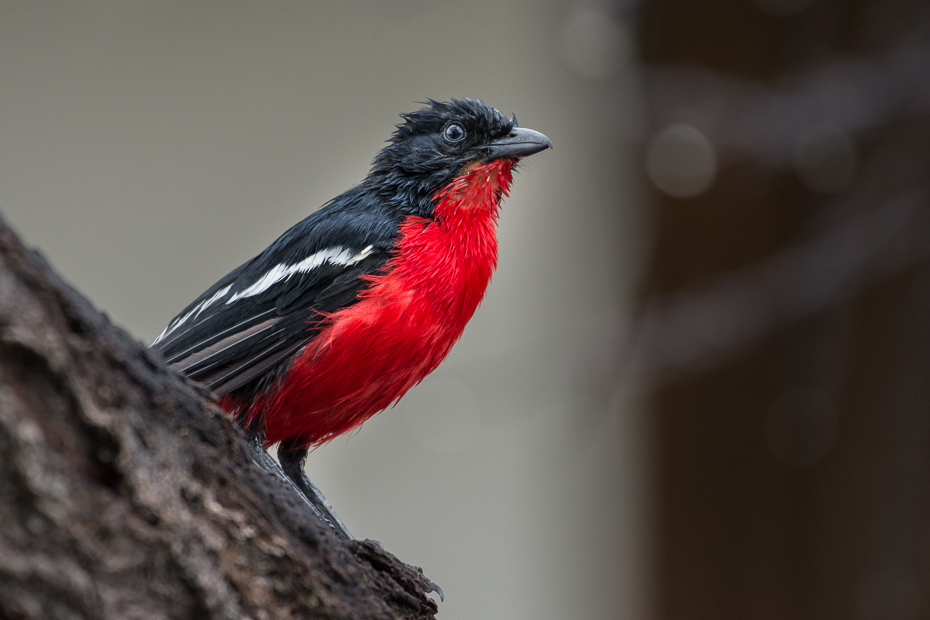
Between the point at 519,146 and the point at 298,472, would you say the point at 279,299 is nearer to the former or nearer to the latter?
the point at 298,472

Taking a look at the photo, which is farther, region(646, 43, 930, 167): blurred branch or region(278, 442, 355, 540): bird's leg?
region(646, 43, 930, 167): blurred branch

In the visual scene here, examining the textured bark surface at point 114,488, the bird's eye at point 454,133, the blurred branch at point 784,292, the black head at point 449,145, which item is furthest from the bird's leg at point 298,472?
the blurred branch at point 784,292

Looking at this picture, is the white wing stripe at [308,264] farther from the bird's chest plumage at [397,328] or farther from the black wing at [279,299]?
the bird's chest plumage at [397,328]

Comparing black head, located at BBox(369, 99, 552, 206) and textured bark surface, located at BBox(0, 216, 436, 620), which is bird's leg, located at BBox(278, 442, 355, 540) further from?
textured bark surface, located at BBox(0, 216, 436, 620)

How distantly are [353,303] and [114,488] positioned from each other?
1.48 metres

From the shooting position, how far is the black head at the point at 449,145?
299 cm

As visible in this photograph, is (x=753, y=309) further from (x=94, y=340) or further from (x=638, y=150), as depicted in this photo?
(x=94, y=340)

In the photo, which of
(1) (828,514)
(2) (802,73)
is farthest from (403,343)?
(1) (828,514)

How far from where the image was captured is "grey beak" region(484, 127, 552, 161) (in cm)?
299

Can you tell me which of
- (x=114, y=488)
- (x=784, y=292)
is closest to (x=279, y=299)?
(x=114, y=488)

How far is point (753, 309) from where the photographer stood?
4.23 m

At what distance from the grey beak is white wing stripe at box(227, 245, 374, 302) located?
0.63 metres

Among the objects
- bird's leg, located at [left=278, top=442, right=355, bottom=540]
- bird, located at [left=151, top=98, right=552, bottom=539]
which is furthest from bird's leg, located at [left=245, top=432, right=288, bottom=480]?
bird's leg, located at [left=278, top=442, right=355, bottom=540]

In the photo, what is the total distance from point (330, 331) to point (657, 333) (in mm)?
2121
